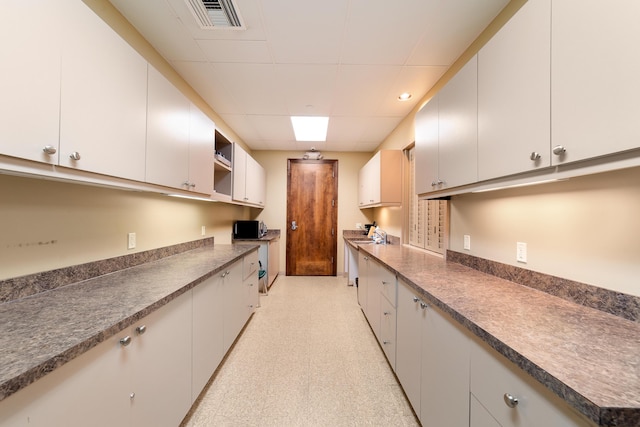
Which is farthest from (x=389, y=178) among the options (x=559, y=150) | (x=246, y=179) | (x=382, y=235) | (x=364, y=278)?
(x=559, y=150)

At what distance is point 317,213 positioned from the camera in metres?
5.04

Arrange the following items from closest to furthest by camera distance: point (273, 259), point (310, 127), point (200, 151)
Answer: point (200, 151), point (310, 127), point (273, 259)

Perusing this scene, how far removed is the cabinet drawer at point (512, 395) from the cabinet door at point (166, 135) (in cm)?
186

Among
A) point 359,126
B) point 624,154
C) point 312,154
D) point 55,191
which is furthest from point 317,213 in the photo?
point 624,154

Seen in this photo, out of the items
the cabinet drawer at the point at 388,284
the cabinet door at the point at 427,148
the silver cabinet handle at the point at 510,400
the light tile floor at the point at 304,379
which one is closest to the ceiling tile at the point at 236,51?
the cabinet door at the point at 427,148

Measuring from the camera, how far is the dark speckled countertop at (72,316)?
64 centimetres

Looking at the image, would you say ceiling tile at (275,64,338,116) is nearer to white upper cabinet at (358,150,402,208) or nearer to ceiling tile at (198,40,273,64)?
ceiling tile at (198,40,273,64)

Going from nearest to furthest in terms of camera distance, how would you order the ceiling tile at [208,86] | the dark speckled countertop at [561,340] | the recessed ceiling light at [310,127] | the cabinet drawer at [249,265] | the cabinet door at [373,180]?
the dark speckled countertop at [561,340], the ceiling tile at [208,86], the cabinet drawer at [249,265], the recessed ceiling light at [310,127], the cabinet door at [373,180]

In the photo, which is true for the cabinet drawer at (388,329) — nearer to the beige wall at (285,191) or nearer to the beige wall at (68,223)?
the beige wall at (68,223)

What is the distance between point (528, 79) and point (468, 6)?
945 mm

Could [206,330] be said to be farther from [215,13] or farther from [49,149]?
[215,13]

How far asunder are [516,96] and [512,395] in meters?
1.14

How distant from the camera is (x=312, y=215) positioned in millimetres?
5031

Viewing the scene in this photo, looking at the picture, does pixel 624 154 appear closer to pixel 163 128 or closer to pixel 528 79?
pixel 528 79
